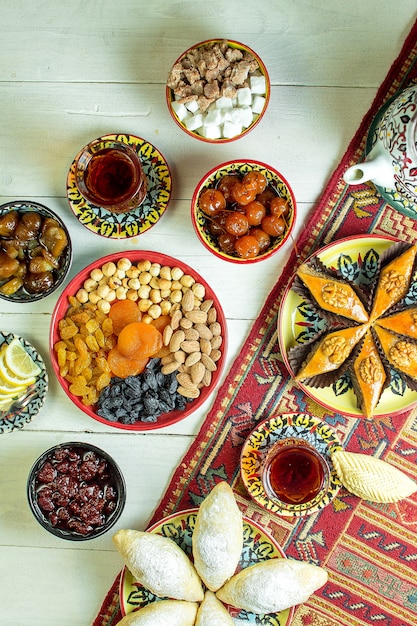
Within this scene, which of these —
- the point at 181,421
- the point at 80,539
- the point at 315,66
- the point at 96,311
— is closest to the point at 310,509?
the point at 181,421

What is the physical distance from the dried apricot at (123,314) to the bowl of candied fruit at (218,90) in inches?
18.2

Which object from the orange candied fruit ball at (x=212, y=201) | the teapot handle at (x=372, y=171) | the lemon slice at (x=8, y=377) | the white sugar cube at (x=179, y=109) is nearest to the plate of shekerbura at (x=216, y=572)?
the lemon slice at (x=8, y=377)

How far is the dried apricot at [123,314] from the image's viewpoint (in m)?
1.61

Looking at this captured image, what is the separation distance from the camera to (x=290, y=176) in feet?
5.38

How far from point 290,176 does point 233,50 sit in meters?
0.34

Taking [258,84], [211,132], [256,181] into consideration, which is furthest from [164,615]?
[258,84]

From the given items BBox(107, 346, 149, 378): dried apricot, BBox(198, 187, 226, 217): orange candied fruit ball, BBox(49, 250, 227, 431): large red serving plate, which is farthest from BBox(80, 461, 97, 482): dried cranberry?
BBox(198, 187, 226, 217): orange candied fruit ball

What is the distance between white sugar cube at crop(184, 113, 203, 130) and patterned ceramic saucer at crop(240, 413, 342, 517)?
0.76 meters

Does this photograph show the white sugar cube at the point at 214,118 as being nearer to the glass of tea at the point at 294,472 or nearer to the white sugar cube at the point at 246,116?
the white sugar cube at the point at 246,116

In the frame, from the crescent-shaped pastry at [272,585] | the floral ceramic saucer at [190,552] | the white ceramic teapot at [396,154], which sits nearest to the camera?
the white ceramic teapot at [396,154]

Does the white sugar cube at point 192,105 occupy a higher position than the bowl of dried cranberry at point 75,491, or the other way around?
the white sugar cube at point 192,105

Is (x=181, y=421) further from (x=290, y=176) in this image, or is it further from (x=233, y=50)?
(x=233, y=50)

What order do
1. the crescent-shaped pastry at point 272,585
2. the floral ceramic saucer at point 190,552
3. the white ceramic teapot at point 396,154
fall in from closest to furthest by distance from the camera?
1. the white ceramic teapot at point 396,154
2. the crescent-shaped pastry at point 272,585
3. the floral ceramic saucer at point 190,552

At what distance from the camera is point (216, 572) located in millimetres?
1501
